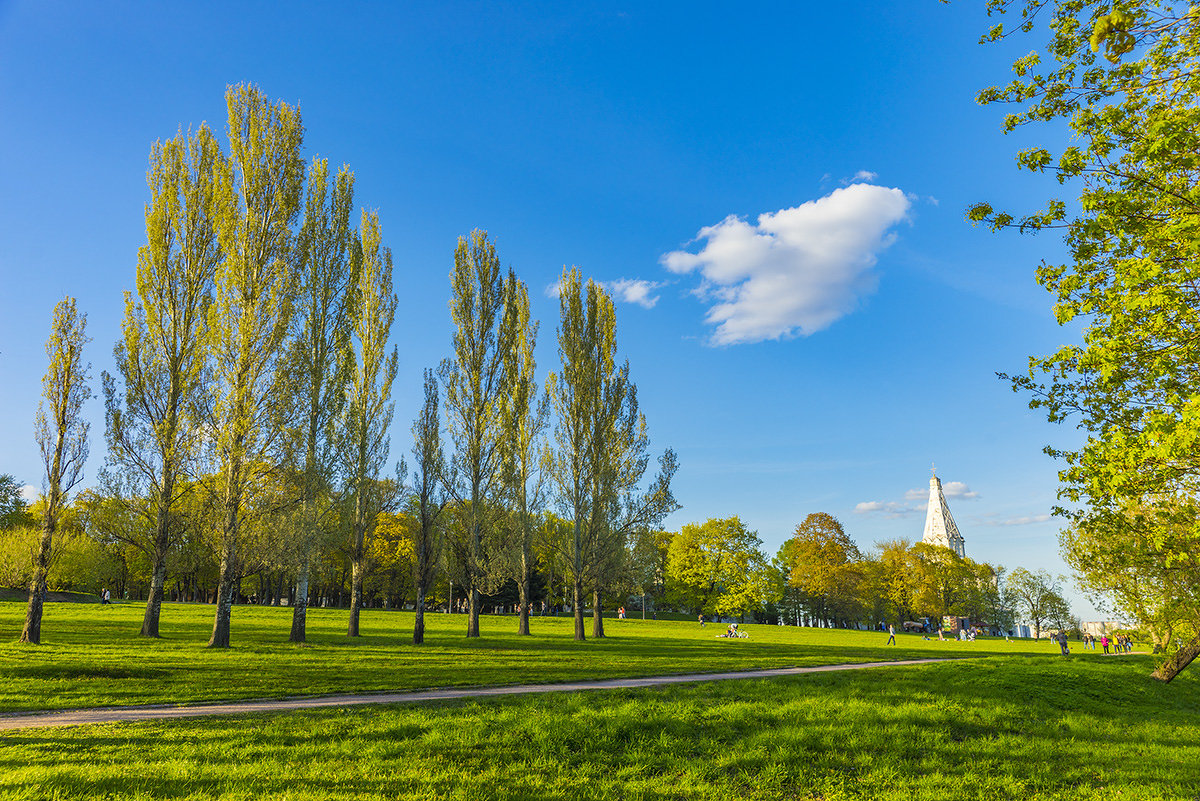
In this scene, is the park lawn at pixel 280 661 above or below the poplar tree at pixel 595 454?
below

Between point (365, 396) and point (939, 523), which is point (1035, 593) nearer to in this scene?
point (939, 523)

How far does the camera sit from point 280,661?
17594 millimetres

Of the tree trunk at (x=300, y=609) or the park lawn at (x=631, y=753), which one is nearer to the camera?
the park lawn at (x=631, y=753)

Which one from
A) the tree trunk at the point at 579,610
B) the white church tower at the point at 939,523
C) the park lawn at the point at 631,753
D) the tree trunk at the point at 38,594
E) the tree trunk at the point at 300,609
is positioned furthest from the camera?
the white church tower at the point at 939,523

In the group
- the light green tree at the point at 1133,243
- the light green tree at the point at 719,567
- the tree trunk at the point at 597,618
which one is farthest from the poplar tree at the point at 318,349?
the light green tree at the point at 719,567

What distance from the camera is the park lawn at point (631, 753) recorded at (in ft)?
21.5

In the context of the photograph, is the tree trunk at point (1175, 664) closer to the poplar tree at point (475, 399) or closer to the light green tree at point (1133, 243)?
the light green tree at point (1133, 243)

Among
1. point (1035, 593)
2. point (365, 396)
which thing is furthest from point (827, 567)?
point (365, 396)

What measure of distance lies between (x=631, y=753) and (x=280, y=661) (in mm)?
13786

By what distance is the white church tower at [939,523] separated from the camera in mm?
117438

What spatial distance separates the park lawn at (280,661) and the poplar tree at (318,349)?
4.34 m

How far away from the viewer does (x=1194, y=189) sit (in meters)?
7.14

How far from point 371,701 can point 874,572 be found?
7021cm

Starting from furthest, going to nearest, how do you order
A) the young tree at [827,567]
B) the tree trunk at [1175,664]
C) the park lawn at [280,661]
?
the young tree at [827,567], the tree trunk at [1175,664], the park lawn at [280,661]
